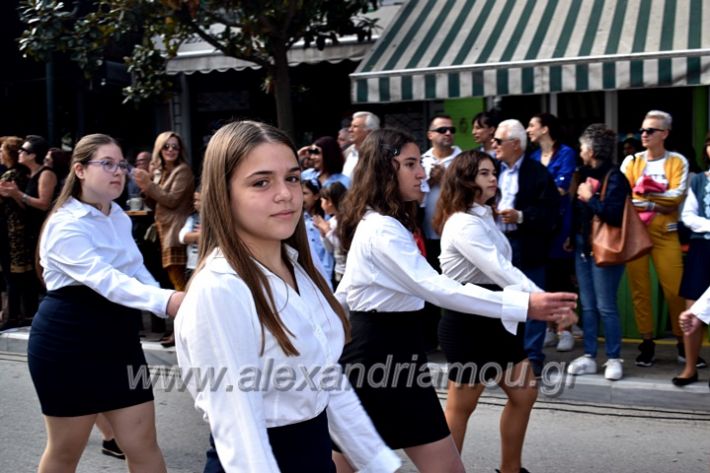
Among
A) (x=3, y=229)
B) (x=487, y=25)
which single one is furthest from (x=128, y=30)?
(x=487, y=25)

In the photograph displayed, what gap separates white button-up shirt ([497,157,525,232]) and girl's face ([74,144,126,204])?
12.0ft

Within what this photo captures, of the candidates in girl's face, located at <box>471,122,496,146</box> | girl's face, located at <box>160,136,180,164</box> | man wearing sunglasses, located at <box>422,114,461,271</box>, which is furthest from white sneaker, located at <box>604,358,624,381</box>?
girl's face, located at <box>160,136,180,164</box>

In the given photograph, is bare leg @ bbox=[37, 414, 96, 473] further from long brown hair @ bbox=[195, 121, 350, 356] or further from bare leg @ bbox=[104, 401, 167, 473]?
long brown hair @ bbox=[195, 121, 350, 356]

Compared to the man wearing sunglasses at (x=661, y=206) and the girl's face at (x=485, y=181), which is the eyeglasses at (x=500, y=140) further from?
the girl's face at (x=485, y=181)

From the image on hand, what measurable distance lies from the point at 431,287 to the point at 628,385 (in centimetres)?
350

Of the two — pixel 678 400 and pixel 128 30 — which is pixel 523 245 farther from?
pixel 128 30

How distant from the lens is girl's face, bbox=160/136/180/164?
8297mm

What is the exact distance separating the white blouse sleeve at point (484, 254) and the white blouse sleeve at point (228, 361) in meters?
2.05

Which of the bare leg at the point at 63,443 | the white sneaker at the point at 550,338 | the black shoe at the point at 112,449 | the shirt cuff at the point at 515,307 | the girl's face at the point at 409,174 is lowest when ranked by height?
the white sneaker at the point at 550,338

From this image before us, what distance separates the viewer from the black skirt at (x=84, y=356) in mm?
3916

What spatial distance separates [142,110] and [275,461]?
12.5 m

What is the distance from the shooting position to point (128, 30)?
31.3 ft

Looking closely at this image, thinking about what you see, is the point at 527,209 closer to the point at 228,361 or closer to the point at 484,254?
the point at 484,254

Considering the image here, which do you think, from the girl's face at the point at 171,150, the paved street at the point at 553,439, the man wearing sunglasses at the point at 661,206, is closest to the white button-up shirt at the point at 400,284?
the paved street at the point at 553,439
